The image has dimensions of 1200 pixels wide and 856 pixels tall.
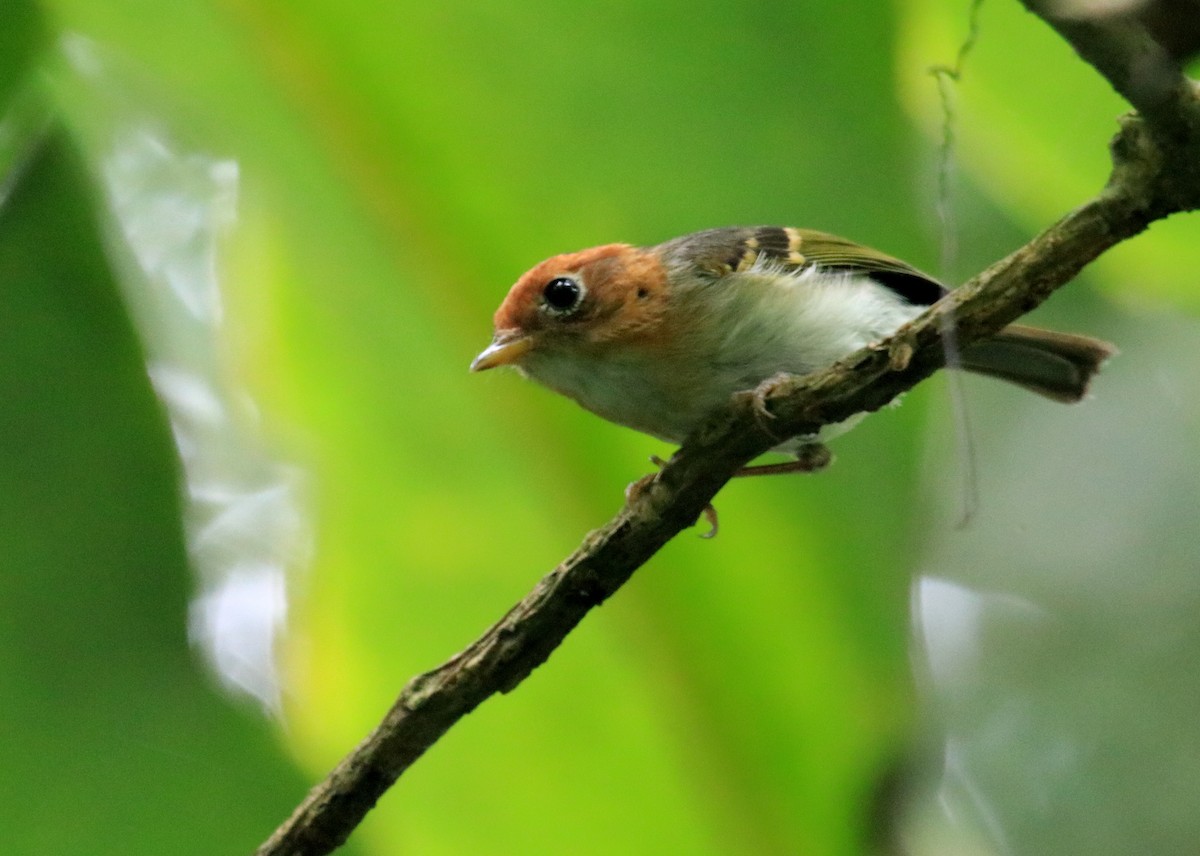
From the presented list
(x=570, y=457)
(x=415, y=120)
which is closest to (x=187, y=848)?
(x=570, y=457)

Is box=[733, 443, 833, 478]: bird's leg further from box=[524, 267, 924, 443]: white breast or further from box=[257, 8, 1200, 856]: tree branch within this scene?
box=[257, 8, 1200, 856]: tree branch

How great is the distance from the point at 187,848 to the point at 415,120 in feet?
5.48

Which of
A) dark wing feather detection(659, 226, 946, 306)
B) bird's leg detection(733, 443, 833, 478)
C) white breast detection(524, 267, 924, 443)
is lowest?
bird's leg detection(733, 443, 833, 478)

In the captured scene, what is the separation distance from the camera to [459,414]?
9.74 feet

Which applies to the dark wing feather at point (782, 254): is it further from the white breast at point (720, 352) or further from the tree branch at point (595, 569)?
the tree branch at point (595, 569)

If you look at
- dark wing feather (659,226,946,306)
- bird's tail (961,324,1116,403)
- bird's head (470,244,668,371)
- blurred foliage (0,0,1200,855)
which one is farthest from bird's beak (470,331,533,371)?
bird's tail (961,324,1116,403)

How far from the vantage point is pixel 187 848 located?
255cm

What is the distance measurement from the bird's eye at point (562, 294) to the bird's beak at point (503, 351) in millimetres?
126

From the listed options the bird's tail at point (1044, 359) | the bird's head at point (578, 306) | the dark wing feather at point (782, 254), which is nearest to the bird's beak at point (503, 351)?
the bird's head at point (578, 306)

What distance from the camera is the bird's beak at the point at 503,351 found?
285 cm

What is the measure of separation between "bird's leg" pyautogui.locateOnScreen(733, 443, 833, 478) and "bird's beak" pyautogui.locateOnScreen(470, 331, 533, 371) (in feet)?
2.04

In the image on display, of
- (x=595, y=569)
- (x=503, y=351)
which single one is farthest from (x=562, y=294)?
(x=595, y=569)

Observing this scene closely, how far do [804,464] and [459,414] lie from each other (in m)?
0.84

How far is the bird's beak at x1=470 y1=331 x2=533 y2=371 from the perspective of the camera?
2.85m
